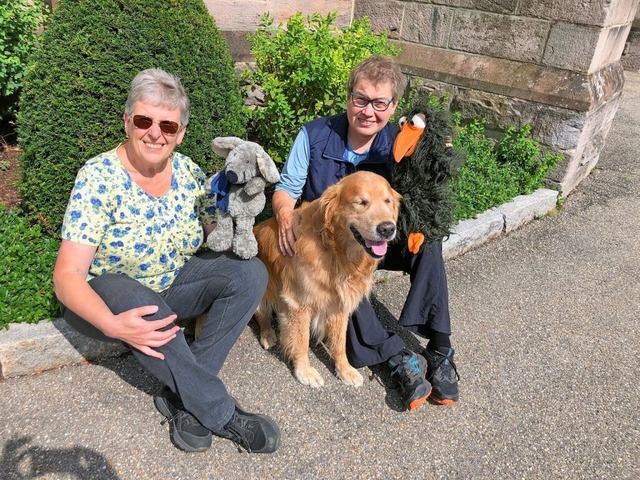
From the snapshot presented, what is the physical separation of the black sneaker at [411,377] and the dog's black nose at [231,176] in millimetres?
1536

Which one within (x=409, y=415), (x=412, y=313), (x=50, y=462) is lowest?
(x=409, y=415)

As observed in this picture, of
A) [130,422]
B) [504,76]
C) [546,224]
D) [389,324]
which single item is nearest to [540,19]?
[504,76]

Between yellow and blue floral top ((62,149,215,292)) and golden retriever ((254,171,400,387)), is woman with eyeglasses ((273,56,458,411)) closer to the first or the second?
golden retriever ((254,171,400,387))

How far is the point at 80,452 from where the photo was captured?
2.38 metres

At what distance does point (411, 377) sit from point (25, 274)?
2.40 metres

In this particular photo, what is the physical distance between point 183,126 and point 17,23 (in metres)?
2.47

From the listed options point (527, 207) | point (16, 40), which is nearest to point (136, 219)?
point (16, 40)

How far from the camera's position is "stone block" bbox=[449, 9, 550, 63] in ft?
17.6

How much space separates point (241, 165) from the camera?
2314 mm

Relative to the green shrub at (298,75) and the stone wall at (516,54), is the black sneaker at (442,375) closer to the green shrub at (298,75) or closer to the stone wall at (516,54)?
the green shrub at (298,75)

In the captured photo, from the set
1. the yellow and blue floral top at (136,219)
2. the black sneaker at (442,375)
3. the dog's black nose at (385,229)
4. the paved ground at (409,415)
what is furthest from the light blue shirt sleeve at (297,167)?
the black sneaker at (442,375)

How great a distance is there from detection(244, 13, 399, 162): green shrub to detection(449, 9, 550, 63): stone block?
1853 mm

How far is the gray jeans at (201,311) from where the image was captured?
2301 mm

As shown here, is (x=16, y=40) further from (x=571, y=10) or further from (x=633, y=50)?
(x=633, y=50)
